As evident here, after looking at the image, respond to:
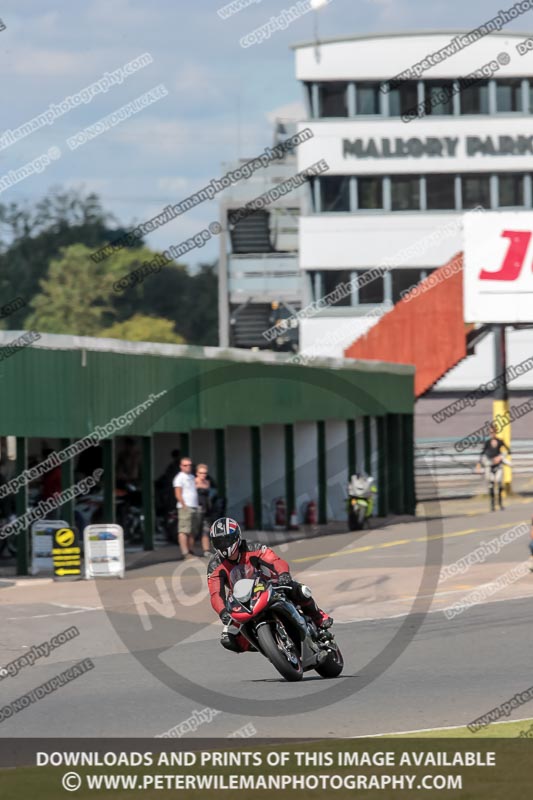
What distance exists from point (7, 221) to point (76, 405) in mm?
108276

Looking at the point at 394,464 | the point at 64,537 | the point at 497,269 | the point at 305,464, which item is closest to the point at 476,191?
the point at 497,269

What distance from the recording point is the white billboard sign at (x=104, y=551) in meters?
24.9

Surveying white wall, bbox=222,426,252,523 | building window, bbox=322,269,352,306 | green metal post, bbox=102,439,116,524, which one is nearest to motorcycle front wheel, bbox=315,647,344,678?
green metal post, bbox=102,439,116,524

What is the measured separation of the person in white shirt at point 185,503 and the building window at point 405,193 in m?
44.8

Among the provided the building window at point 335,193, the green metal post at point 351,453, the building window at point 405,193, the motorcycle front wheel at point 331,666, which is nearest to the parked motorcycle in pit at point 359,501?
the green metal post at point 351,453

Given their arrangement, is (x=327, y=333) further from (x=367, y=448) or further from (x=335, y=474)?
(x=335, y=474)

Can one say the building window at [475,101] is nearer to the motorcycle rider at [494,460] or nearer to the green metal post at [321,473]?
the motorcycle rider at [494,460]

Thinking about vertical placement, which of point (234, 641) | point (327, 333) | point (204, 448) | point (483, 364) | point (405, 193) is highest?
point (405, 193)

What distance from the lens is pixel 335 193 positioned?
70938mm

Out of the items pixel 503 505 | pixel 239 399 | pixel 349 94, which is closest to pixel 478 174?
pixel 349 94

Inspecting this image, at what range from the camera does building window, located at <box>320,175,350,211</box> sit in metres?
70.3

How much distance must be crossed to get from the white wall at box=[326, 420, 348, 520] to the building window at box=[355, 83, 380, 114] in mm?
32575

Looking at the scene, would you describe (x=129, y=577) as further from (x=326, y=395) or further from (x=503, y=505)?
(x=503, y=505)

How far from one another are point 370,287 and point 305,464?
110 ft
